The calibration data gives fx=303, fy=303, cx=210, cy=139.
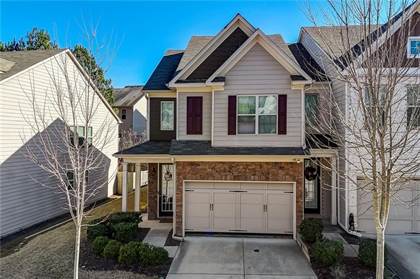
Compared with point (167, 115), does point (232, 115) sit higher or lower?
lower

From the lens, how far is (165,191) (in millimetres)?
14406

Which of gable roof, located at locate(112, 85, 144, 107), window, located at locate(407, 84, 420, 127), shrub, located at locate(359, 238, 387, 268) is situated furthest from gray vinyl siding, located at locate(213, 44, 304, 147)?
gable roof, located at locate(112, 85, 144, 107)

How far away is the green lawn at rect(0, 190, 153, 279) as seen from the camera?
844cm

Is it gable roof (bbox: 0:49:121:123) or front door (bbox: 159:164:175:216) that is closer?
gable roof (bbox: 0:49:121:123)

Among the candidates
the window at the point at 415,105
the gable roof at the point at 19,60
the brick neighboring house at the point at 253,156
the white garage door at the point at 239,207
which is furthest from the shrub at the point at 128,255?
the gable roof at the point at 19,60

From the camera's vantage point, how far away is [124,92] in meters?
39.4

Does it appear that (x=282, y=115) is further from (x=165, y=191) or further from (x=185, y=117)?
(x=165, y=191)

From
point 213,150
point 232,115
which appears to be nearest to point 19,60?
point 213,150

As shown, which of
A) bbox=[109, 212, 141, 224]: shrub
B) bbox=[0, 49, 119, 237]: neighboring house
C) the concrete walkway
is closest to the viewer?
the concrete walkway

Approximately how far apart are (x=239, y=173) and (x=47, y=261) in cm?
699

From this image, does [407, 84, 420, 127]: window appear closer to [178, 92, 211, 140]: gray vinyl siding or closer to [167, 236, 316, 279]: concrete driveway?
[167, 236, 316, 279]: concrete driveway

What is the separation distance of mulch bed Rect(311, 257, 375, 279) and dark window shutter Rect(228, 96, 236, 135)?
213 inches

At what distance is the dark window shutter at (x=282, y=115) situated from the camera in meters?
11.6

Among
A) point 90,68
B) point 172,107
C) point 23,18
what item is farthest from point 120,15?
point 23,18
